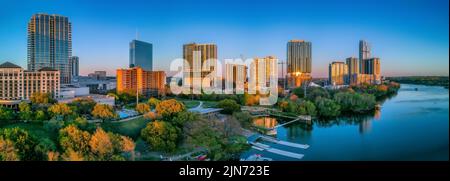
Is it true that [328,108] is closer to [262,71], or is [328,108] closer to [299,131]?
[299,131]

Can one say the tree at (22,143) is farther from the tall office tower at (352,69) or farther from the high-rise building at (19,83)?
the tall office tower at (352,69)

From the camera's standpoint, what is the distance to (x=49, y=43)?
9484mm

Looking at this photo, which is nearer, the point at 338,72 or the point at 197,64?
the point at 197,64

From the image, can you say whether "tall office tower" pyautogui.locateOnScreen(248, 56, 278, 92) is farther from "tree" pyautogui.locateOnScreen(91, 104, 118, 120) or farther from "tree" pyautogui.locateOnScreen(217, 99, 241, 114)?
"tree" pyautogui.locateOnScreen(91, 104, 118, 120)

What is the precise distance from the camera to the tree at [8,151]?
2374mm

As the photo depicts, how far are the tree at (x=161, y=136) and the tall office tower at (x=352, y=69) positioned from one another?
38.5ft

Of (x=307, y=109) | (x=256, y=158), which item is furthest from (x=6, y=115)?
(x=307, y=109)

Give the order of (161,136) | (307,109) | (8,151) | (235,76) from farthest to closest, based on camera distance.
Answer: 1. (235,76)
2. (307,109)
3. (161,136)
4. (8,151)

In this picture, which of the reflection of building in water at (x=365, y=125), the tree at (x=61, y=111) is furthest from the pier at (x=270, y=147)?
the tree at (x=61, y=111)

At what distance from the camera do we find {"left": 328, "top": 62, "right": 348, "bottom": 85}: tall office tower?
47.3 feet

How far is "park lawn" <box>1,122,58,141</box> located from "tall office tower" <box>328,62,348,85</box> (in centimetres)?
1287

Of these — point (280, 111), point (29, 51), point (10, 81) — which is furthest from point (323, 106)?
point (29, 51)

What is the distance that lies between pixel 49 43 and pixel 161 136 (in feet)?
26.4
